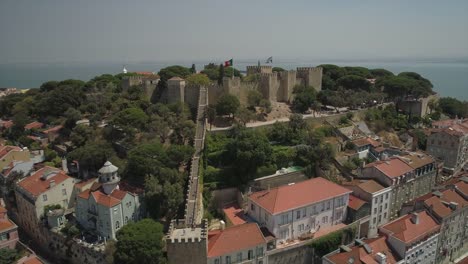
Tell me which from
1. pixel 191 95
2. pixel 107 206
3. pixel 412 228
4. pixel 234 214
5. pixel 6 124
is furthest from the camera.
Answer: pixel 6 124

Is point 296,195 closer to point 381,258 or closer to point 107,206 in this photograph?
point 381,258

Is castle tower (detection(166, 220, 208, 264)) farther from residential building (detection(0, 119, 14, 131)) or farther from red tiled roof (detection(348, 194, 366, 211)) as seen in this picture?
residential building (detection(0, 119, 14, 131))

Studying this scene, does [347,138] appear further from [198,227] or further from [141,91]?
[141,91]

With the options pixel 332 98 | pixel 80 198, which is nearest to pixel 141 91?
pixel 80 198

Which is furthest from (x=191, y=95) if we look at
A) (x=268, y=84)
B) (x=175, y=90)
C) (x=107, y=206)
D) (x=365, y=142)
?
(x=107, y=206)

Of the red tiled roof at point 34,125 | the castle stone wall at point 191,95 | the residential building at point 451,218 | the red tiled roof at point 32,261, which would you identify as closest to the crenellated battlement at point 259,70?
the castle stone wall at point 191,95

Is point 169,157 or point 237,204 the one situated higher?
Result: point 169,157

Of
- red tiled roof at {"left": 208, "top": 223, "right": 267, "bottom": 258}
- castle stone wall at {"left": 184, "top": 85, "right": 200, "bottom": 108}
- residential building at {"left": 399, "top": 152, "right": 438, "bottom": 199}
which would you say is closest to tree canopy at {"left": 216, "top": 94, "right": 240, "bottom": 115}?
castle stone wall at {"left": 184, "top": 85, "right": 200, "bottom": 108}

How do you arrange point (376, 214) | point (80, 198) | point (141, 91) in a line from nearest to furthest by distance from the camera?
point (80, 198), point (376, 214), point (141, 91)
